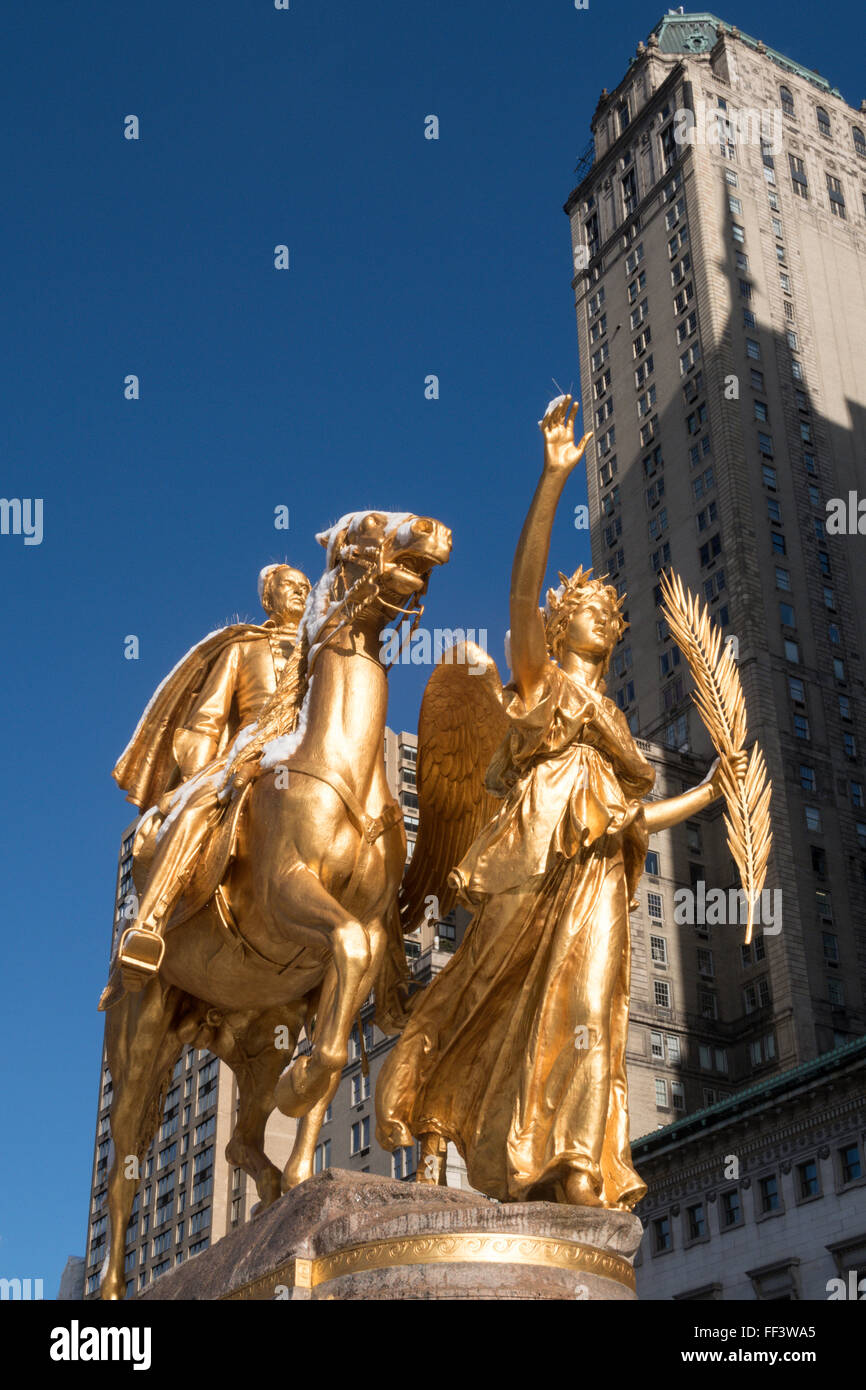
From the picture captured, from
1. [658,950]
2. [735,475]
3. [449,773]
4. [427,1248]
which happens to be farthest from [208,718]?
[735,475]

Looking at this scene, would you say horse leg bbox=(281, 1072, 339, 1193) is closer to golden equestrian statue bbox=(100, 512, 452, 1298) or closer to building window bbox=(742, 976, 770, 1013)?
golden equestrian statue bbox=(100, 512, 452, 1298)

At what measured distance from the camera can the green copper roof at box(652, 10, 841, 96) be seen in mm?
113375

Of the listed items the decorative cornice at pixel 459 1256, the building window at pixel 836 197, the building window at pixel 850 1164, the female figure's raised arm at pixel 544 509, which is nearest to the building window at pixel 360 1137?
the building window at pixel 850 1164

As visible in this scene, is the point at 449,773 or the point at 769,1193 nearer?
the point at 449,773

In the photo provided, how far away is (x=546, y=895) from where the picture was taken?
10094 millimetres

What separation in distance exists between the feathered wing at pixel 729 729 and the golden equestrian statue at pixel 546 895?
0.02 metres

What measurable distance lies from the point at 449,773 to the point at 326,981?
2448 millimetres

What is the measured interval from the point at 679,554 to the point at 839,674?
11.8 meters

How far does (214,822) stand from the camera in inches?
412

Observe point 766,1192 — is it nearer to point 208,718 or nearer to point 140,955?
point 208,718

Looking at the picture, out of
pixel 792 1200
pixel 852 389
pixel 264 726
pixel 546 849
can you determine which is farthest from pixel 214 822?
pixel 852 389

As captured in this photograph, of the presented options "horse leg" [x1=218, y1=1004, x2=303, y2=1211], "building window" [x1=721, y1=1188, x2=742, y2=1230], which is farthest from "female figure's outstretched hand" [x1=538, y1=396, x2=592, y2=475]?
"building window" [x1=721, y1=1188, x2=742, y2=1230]

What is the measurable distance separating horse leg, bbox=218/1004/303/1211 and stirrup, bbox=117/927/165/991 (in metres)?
1.39
